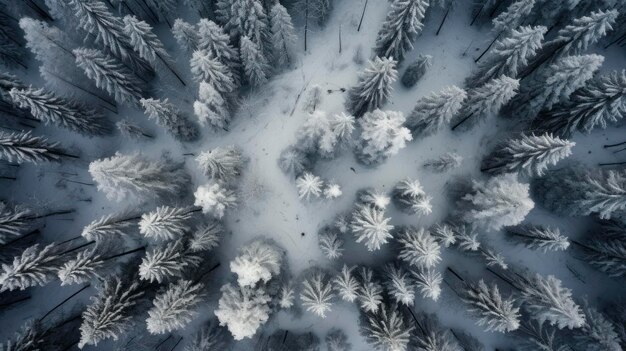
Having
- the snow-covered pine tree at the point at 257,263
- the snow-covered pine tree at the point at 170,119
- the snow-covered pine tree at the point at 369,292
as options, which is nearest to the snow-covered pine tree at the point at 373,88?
the snow-covered pine tree at the point at 369,292

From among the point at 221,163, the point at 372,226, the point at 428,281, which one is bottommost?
the point at 428,281

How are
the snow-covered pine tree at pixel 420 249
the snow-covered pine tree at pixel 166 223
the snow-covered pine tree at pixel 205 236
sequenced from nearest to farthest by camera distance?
the snow-covered pine tree at pixel 166 223
the snow-covered pine tree at pixel 420 249
the snow-covered pine tree at pixel 205 236

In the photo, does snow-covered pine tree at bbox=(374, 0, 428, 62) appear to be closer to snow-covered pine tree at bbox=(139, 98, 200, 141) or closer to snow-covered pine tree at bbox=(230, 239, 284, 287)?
snow-covered pine tree at bbox=(139, 98, 200, 141)

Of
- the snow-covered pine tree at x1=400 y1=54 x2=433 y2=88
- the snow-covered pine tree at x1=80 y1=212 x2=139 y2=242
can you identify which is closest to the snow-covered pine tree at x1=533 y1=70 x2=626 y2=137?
the snow-covered pine tree at x1=400 y1=54 x2=433 y2=88

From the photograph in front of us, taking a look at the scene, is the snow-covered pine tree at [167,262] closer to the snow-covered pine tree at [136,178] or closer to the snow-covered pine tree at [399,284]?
the snow-covered pine tree at [136,178]

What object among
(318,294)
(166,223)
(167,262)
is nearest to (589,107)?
(318,294)

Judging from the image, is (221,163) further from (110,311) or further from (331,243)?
(110,311)
